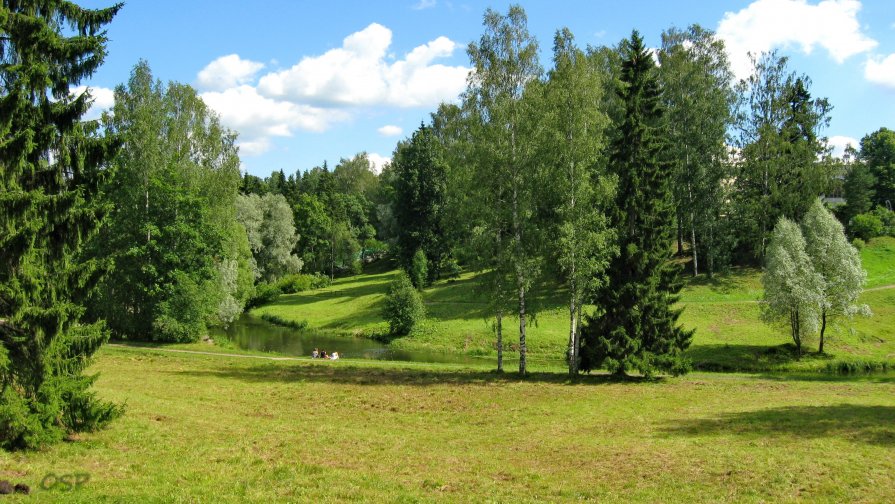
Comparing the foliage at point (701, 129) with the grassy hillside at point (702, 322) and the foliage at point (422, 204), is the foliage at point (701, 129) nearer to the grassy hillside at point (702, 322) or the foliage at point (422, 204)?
the grassy hillside at point (702, 322)

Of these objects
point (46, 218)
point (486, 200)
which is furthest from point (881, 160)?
point (46, 218)

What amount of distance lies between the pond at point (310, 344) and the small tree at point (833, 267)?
2359 cm

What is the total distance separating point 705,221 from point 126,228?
52291 mm

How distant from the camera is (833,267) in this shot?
1768 inches

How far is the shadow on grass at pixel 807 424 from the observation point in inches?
778

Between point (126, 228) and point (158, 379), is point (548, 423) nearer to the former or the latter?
point (158, 379)

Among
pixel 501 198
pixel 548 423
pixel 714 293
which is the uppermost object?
pixel 501 198

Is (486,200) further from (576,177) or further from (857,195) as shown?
(857,195)

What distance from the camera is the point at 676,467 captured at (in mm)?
16266

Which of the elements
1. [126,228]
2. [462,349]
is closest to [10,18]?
[126,228]

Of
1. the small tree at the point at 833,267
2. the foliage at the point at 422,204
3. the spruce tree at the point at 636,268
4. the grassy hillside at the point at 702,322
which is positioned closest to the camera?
the spruce tree at the point at 636,268

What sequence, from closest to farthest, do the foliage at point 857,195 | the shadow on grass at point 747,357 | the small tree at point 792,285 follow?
the small tree at point 792,285, the shadow on grass at point 747,357, the foliage at point 857,195

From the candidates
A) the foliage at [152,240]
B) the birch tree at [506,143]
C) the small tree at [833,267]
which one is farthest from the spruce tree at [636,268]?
the foliage at [152,240]

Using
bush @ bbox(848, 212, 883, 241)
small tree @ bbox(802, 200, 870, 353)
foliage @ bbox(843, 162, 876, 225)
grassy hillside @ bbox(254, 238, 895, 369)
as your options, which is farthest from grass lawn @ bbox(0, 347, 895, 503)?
foliage @ bbox(843, 162, 876, 225)
